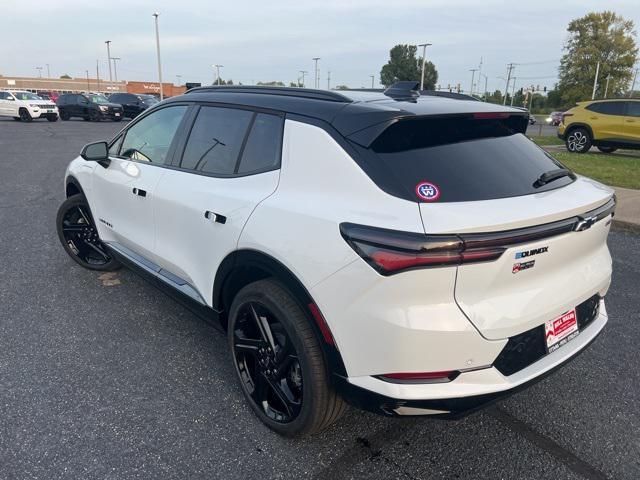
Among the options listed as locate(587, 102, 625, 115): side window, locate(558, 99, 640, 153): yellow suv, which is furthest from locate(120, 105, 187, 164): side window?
locate(587, 102, 625, 115): side window

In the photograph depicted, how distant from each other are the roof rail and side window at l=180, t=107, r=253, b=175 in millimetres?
168

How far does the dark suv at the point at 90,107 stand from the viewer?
1073 inches

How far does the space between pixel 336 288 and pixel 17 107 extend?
30.2 meters

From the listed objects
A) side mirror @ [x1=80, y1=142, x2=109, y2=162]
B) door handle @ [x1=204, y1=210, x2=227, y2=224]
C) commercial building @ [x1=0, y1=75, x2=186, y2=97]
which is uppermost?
commercial building @ [x1=0, y1=75, x2=186, y2=97]

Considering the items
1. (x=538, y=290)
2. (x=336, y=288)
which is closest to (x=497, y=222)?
(x=538, y=290)

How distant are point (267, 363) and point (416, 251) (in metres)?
1.12

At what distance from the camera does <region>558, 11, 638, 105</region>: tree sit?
63.2 m

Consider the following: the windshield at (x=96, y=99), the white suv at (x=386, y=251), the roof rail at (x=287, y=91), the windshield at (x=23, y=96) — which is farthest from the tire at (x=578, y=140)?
the windshield at (x=23, y=96)

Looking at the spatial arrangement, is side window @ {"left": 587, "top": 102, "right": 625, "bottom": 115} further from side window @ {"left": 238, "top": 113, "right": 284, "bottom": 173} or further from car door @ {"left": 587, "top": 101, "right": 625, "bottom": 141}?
side window @ {"left": 238, "top": 113, "right": 284, "bottom": 173}

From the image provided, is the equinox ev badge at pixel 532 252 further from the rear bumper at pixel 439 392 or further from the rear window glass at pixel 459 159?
the rear bumper at pixel 439 392

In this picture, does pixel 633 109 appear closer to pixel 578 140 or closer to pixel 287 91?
pixel 578 140

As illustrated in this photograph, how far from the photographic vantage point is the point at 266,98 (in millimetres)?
2703

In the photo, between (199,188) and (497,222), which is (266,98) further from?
(497,222)

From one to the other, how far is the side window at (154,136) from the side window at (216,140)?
28cm
